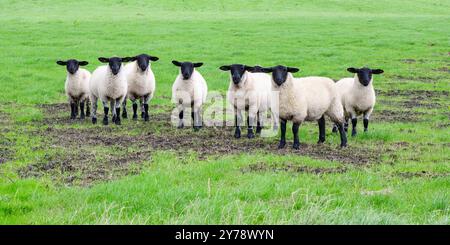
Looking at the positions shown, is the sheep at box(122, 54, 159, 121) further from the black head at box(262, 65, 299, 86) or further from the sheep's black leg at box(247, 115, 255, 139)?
the black head at box(262, 65, 299, 86)

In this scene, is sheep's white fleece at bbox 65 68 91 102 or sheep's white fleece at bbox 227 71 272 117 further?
sheep's white fleece at bbox 65 68 91 102

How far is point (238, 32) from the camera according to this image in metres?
42.4

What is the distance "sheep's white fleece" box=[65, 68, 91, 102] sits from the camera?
16250 mm

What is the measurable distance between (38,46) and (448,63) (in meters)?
22.7

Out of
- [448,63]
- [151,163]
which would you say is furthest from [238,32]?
[151,163]

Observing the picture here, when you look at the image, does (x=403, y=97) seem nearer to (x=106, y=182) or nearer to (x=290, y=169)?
(x=290, y=169)

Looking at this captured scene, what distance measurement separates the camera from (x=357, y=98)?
13984 millimetres

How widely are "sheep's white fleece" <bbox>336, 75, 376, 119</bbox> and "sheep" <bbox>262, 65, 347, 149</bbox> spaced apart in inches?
42.5

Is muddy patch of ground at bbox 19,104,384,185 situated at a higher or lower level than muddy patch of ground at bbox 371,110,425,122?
higher

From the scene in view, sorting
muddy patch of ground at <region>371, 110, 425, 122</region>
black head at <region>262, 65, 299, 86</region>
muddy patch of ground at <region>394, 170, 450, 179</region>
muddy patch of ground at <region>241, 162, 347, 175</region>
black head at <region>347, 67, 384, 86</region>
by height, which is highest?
black head at <region>262, 65, 299, 86</region>

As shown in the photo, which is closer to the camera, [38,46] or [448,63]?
[448,63]

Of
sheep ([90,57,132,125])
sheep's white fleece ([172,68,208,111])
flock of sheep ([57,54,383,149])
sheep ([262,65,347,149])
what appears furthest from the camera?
sheep ([90,57,132,125])

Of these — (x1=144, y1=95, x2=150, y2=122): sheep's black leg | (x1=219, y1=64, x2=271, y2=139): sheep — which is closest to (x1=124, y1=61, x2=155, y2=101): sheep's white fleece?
(x1=144, y1=95, x2=150, y2=122): sheep's black leg

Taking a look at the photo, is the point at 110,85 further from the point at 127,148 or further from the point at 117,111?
the point at 127,148
